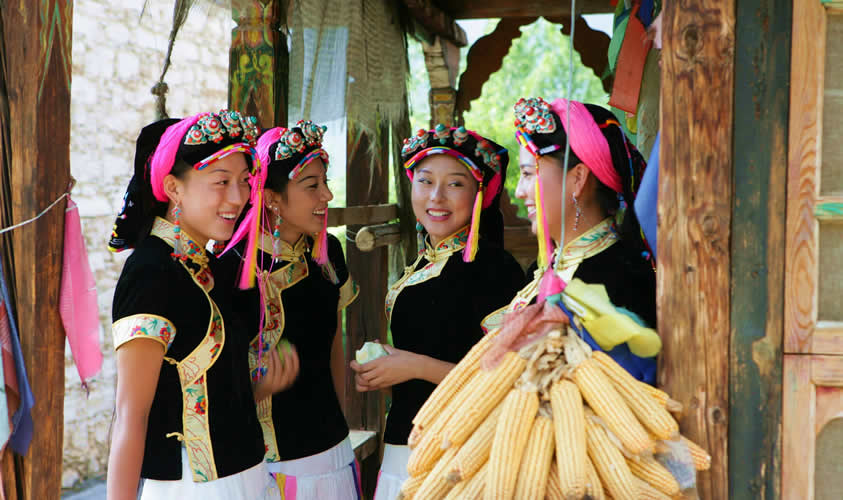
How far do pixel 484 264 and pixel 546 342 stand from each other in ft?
4.36

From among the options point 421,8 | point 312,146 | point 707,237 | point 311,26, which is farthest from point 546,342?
point 421,8

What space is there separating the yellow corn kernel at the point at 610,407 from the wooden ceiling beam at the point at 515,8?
16.7ft

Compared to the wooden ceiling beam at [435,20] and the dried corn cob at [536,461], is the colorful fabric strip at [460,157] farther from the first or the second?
the wooden ceiling beam at [435,20]

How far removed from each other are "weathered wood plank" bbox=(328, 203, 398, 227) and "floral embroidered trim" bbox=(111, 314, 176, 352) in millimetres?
1849

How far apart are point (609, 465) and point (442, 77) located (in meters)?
6.09

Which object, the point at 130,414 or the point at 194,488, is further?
the point at 194,488

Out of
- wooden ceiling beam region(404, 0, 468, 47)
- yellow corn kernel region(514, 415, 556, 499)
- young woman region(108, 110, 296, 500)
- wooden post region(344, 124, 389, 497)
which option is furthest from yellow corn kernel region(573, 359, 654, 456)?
wooden ceiling beam region(404, 0, 468, 47)

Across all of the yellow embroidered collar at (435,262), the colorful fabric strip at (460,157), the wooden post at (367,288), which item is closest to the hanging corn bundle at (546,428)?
the yellow embroidered collar at (435,262)

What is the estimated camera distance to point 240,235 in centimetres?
269

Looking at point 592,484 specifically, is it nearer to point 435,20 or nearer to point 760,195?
point 760,195

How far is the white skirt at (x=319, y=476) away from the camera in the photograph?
2736 millimetres

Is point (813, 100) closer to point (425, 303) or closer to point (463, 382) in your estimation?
point (463, 382)

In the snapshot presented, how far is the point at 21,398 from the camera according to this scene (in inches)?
93.2

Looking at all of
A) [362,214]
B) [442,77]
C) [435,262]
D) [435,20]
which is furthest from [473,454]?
[442,77]
